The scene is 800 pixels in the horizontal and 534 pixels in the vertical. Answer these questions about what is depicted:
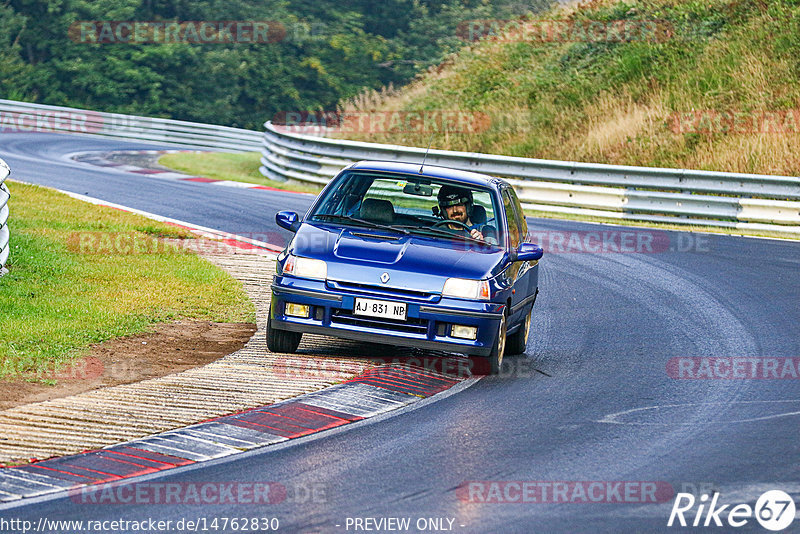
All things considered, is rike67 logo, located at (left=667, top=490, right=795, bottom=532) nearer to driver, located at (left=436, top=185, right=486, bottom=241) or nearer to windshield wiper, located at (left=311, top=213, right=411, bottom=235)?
windshield wiper, located at (left=311, top=213, right=411, bottom=235)

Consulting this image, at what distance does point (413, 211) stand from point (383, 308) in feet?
5.55

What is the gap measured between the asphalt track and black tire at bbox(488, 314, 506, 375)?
0.12 m

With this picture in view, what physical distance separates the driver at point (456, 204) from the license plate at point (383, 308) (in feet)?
4.68

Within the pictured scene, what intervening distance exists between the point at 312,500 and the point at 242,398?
2285 mm

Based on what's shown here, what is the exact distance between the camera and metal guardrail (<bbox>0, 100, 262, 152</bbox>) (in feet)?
135

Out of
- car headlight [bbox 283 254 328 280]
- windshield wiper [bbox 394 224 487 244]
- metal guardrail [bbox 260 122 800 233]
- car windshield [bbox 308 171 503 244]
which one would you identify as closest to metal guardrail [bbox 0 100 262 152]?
metal guardrail [bbox 260 122 800 233]

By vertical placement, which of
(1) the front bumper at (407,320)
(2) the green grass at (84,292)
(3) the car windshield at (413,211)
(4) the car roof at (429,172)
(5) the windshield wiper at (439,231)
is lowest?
(2) the green grass at (84,292)

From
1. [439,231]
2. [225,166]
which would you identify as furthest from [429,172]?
[225,166]

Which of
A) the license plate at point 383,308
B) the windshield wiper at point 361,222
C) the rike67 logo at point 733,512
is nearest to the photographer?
the rike67 logo at point 733,512

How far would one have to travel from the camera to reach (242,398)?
27.2 feet

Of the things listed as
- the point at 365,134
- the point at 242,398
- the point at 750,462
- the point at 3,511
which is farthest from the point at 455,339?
the point at 365,134

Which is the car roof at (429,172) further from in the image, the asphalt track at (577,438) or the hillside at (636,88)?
the hillside at (636,88)

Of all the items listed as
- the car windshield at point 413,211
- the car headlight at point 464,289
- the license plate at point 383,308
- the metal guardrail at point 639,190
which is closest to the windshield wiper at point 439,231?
the car windshield at point 413,211

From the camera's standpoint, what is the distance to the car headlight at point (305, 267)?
942cm
